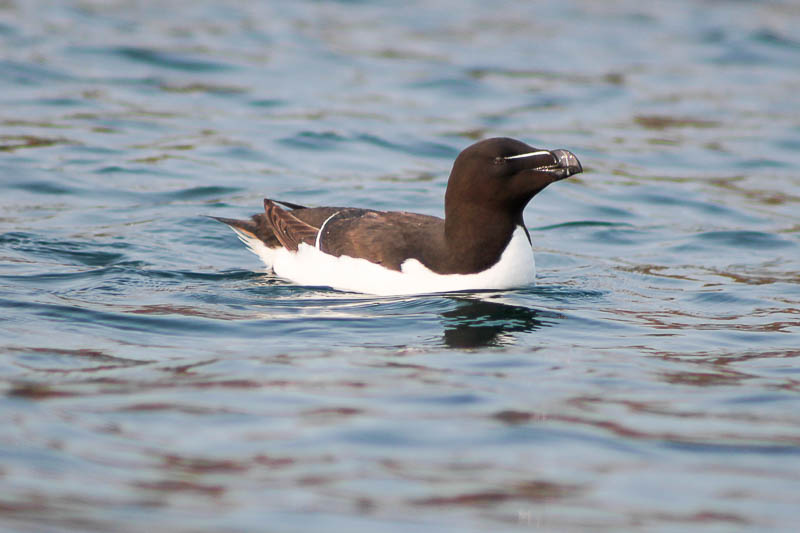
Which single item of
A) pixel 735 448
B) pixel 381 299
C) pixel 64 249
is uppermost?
pixel 64 249

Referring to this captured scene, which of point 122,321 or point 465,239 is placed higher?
point 465,239

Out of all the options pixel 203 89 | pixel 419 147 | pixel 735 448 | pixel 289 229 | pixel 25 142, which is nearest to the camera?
pixel 735 448

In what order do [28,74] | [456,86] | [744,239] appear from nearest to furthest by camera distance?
[744,239], [28,74], [456,86]

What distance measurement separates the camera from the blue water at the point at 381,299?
13.4 feet

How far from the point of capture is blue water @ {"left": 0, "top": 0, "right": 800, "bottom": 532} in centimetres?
410

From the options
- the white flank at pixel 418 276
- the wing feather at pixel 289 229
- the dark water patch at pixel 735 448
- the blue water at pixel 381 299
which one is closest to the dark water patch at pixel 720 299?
the blue water at pixel 381 299

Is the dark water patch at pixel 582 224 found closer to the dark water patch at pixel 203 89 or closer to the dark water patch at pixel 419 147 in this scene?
the dark water patch at pixel 419 147

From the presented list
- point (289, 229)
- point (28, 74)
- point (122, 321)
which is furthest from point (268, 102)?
A: point (122, 321)

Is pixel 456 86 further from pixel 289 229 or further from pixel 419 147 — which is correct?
pixel 289 229

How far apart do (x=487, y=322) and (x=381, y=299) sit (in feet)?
2.63

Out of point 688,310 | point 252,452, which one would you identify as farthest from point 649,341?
point 252,452

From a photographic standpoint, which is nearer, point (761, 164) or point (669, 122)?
point (761, 164)

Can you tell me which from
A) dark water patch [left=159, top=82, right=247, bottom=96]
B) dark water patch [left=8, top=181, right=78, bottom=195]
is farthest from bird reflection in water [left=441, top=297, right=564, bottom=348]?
dark water patch [left=159, top=82, right=247, bottom=96]

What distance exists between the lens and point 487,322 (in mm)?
6660
